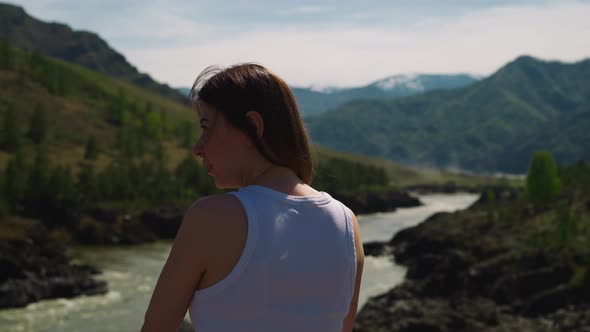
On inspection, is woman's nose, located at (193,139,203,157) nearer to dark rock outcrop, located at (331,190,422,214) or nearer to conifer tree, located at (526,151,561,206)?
conifer tree, located at (526,151,561,206)

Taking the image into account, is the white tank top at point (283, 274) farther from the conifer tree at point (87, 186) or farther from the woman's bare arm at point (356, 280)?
the conifer tree at point (87, 186)

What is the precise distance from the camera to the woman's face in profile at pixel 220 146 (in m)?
3.10

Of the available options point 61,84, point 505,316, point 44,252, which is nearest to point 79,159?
point 61,84

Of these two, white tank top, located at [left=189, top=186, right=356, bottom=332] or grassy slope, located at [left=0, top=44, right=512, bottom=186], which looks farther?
grassy slope, located at [left=0, top=44, right=512, bottom=186]

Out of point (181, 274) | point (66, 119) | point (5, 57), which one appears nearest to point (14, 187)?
point (66, 119)

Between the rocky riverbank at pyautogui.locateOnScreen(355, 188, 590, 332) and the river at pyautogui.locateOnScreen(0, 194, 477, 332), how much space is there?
10.2 ft

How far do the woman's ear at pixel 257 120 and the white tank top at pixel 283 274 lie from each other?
0.85ft

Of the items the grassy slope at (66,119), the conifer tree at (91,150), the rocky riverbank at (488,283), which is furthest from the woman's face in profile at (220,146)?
the conifer tree at (91,150)

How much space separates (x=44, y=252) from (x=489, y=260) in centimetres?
4068

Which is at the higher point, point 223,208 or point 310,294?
point 223,208

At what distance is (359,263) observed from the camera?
343 cm

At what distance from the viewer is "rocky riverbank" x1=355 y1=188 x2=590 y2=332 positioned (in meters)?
45.8

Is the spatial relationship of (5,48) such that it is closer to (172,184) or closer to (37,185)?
(172,184)

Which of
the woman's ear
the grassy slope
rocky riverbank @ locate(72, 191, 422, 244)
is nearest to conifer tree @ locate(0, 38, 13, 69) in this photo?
the grassy slope
